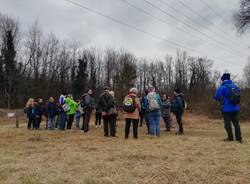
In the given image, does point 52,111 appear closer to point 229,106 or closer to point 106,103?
point 106,103

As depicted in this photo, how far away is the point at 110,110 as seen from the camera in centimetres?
1107

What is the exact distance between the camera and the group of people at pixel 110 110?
10.4 meters

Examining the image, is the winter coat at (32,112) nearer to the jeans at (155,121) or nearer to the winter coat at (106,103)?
the winter coat at (106,103)

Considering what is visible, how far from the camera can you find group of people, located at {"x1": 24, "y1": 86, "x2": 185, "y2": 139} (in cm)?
1037

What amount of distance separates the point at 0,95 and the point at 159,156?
2083 inches

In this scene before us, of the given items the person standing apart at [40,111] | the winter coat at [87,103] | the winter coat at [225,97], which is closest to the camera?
the winter coat at [225,97]

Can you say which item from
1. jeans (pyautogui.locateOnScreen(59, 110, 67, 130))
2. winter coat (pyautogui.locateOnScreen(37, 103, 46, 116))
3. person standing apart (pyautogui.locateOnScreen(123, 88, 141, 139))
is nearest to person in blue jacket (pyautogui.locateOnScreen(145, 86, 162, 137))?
person standing apart (pyautogui.locateOnScreen(123, 88, 141, 139))

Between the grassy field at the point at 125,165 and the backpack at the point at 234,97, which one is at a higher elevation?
the backpack at the point at 234,97

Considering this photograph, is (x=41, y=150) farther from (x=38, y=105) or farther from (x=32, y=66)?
(x=32, y=66)

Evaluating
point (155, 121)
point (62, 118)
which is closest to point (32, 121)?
point (62, 118)

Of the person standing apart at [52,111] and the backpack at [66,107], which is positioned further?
the person standing apart at [52,111]

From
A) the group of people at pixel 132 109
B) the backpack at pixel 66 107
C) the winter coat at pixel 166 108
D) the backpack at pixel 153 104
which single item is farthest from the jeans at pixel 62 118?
the backpack at pixel 153 104

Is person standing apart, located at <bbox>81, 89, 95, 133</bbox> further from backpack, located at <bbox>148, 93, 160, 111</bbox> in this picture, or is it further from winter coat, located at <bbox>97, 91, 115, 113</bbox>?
backpack, located at <bbox>148, 93, 160, 111</bbox>

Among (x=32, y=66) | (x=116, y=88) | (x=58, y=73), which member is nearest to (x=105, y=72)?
(x=58, y=73)
